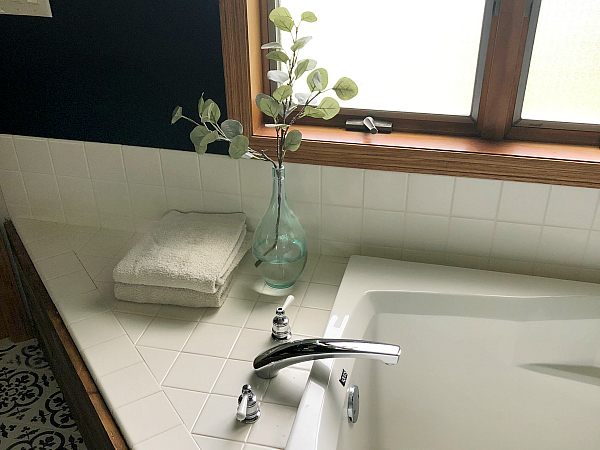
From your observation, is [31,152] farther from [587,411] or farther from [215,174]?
[587,411]

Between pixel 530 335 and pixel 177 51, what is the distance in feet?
3.86

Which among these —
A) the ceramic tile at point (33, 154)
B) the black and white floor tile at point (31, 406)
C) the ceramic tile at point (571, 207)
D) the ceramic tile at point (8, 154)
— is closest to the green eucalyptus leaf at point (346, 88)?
the ceramic tile at point (571, 207)

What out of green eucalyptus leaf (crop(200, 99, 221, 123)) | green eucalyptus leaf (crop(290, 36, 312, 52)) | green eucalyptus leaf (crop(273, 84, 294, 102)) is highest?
green eucalyptus leaf (crop(290, 36, 312, 52))

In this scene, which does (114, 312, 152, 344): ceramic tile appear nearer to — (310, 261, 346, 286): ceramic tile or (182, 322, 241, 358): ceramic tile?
(182, 322, 241, 358): ceramic tile

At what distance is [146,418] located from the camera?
108 centimetres

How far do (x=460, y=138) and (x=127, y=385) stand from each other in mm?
1011

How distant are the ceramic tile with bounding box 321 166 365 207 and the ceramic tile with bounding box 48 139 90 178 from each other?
76 centimetres

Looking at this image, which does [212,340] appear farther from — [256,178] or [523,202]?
[523,202]

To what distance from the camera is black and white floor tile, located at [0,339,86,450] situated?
1.71 meters

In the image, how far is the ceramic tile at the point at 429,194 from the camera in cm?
144

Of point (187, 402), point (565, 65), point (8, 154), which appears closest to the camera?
point (187, 402)

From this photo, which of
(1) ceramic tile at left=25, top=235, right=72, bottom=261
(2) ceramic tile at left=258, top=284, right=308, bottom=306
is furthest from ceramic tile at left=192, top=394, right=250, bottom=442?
(1) ceramic tile at left=25, top=235, right=72, bottom=261

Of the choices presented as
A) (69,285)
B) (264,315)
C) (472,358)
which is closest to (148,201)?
(69,285)

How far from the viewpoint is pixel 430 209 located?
4.87 ft
